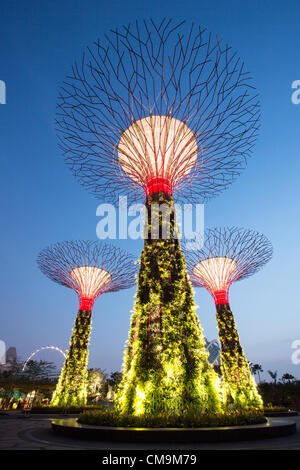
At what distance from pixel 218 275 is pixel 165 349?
35.3ft

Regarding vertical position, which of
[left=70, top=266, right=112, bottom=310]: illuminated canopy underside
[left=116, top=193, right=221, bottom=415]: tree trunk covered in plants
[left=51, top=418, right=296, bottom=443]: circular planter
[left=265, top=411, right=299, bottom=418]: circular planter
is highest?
Answer: [left=70, top=266, right=112, bottom=310]: illuminated canopy underside

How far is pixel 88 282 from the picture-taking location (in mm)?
17922

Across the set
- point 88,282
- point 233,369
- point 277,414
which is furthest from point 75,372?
point 277,414

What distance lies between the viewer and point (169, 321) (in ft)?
25.0

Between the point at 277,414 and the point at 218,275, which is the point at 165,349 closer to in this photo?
the point at 218,275

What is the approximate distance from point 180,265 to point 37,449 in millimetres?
5694

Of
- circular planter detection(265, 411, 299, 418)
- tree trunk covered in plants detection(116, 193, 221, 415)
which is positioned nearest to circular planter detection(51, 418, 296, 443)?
tree trunk covered in plants detection(116, 193, 221, 415)

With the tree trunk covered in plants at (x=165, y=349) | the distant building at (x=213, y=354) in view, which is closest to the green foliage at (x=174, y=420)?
the tree trunk covered in plants at (x=165, y=349)

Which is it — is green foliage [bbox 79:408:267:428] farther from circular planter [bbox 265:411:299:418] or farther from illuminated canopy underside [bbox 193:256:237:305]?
illuminated canopy underside [bbox 193:256:237:305]

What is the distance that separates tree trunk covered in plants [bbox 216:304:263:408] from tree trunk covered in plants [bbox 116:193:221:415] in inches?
309

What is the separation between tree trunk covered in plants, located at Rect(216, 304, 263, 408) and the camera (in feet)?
45.2

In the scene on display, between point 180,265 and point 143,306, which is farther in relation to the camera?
point 180,265
